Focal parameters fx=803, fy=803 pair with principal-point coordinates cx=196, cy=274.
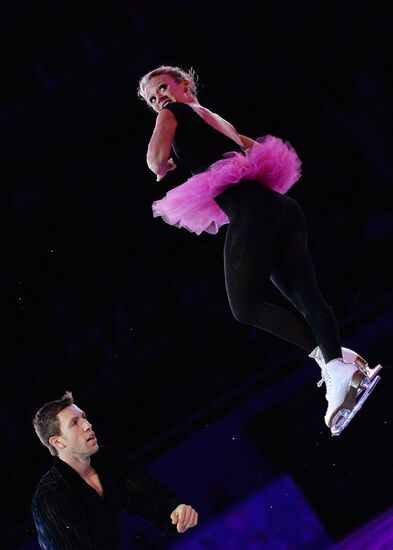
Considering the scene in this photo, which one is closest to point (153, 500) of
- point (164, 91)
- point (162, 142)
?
point (162, 142)

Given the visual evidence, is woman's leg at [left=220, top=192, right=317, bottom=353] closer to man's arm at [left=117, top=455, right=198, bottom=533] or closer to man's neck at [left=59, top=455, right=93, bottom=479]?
man's arm at [left=117, top=455, right=198, bottom=533]

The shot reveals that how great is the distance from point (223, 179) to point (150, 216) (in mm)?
2710

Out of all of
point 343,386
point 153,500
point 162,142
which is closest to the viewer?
point 343,386

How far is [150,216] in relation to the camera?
5.22 m

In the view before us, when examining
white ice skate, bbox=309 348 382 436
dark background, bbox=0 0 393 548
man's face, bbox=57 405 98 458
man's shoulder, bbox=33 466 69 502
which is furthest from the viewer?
dark background, bbox=0 0 393 548

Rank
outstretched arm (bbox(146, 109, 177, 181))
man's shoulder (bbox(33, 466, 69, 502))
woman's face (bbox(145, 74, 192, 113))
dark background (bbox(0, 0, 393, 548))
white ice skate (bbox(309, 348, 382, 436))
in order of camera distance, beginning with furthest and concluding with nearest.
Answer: dark background (bbox(0, 0, 393, 548)) < man's shoulder (bbox(33, 466, 69, 502)) < woman's face (bbox(145, 74, 192, 113)) < outstretched arm (bbox(146, 109, 177, 181)) < white ice skate (bbox(309, 348, 382, 436))

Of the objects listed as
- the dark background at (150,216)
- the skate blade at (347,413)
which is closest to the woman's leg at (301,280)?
the skate blade at (347,413)

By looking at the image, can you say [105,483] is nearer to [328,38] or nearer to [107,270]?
[107,270]

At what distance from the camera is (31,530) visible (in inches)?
183

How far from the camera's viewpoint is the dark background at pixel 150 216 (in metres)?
4.90

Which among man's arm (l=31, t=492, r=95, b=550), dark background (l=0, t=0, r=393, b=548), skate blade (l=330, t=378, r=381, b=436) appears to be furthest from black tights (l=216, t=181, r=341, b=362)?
dark background (l=0, t=0, r=393, b=548)

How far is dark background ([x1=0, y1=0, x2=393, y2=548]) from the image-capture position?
4.90 meters

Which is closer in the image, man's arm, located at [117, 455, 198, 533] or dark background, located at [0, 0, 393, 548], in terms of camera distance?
man's arm, located at [117, 455, 198, 533]

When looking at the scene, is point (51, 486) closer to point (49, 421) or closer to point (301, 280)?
point (49, 421)
